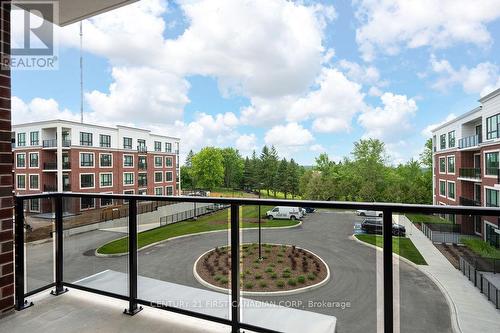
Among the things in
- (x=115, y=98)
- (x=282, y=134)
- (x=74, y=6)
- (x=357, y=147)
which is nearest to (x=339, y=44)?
(x=282, y=134)

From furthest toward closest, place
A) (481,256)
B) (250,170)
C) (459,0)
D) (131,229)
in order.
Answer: (250,170) < (459,0) < (131,229) < (481,256)

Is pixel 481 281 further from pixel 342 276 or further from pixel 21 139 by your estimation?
pixel 21 139

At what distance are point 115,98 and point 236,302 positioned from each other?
3539cm

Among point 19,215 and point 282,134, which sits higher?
point 282,134

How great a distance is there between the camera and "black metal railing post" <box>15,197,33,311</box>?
6.18 feet

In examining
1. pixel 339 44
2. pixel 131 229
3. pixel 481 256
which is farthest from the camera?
Result: pixel 339 44

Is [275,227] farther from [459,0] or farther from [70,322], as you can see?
[459,0]

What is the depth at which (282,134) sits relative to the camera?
1982 inches

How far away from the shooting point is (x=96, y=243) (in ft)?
6.51

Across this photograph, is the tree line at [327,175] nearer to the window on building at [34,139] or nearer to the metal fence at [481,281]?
the window on building at [34,139]

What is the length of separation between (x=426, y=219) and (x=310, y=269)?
59cm

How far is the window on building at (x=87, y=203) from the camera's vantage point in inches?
79.4

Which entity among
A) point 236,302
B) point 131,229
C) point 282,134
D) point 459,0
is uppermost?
point 459,0

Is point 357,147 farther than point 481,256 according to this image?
Yes
